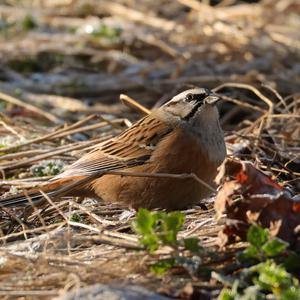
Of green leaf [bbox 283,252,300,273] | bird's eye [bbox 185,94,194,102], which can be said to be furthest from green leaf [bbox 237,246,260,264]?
bird's eye [bbox 185,94,194,102]

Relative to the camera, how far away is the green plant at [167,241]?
3191mm

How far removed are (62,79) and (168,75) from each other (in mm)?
998

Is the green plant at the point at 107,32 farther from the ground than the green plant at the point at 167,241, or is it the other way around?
the green plant at the point at 167,241

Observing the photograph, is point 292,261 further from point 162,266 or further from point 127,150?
point 127,150

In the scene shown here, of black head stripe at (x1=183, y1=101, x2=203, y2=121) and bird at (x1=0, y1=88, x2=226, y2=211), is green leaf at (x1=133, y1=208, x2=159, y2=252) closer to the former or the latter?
bird at (x1=0, y1=88, x2=226, y2=211)

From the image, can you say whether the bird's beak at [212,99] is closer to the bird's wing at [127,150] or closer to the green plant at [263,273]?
the bird's wing at [127,150]

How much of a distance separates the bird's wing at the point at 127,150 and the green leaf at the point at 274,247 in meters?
1.51

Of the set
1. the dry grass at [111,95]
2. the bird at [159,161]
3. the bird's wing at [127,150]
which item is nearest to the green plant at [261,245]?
the dry grass at [111,95]

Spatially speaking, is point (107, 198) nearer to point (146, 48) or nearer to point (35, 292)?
point (35, 292)

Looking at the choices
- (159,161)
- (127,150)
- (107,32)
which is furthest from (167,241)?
(107,32)

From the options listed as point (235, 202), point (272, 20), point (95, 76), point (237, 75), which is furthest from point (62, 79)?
point (235, 202)

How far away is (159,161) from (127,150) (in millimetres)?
308

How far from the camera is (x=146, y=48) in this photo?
8.96m

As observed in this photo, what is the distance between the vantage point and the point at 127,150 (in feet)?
15.4
